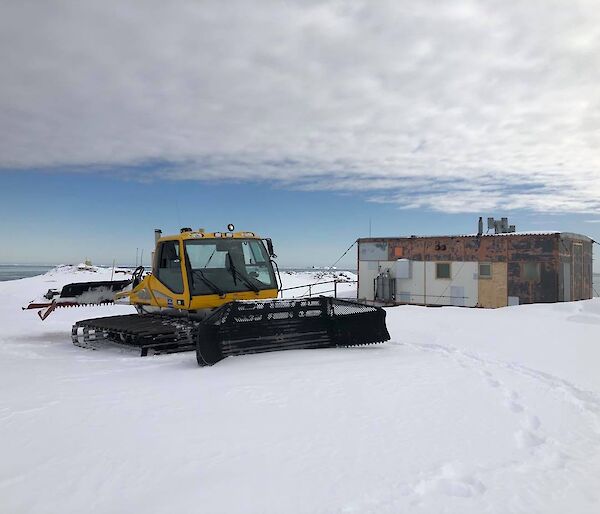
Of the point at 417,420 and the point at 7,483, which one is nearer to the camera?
the point at 7,483

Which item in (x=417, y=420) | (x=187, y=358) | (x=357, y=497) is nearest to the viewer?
(x=357, y=497)

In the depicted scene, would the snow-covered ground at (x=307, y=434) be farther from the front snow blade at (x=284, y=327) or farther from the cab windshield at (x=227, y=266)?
the cab windshield at (x=227, y=266)

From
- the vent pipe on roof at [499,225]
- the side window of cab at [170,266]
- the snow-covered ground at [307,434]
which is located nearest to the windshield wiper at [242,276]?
the side window of cab at [170,266]

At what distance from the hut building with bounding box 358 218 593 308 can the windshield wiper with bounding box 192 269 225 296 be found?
43.5ft

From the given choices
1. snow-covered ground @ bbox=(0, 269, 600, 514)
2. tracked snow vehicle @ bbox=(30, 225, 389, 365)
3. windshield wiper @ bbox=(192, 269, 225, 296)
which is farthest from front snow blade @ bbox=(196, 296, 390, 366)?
windshield wiper @ bbox=(192, 269, 225, 296)

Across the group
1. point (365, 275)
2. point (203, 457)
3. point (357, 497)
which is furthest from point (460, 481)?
point (365, 275)

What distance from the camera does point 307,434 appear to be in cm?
447

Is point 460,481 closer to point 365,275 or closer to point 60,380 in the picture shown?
point 60,380

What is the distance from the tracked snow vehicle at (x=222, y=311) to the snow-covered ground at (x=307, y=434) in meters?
0.57

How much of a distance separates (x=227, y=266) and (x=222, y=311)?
7.40 ft

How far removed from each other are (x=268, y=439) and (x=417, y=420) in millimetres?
1441

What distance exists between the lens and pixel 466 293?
20562mm

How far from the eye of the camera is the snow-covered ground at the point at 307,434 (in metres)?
3.34

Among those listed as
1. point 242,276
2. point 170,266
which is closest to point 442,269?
point 242,276
